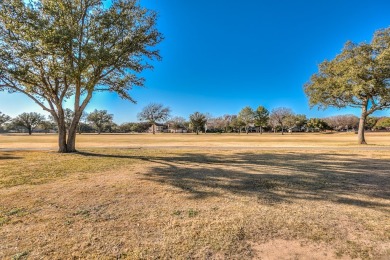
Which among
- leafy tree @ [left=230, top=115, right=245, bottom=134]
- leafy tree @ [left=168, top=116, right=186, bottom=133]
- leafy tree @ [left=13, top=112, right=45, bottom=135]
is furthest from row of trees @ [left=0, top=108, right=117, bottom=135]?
leafy tree @ [left=230, top=115, right=245, bottom=134]

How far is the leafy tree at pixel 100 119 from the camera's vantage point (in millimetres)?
107500

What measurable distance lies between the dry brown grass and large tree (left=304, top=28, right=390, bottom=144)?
56.8 feet

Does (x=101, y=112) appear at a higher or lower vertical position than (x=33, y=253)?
higher

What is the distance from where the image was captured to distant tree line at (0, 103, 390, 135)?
8975 cm

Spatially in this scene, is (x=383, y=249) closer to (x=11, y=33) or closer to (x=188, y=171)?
(x=188, y=171)

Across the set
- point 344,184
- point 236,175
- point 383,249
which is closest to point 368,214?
point 383,249

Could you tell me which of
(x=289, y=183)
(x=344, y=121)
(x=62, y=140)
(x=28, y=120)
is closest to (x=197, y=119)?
(x=28, y=120)

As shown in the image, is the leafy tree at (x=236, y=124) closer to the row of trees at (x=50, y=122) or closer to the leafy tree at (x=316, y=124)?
the leafy tree at (x=316, y=124)

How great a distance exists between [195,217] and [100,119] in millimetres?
115354

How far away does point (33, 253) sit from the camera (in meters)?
3.04

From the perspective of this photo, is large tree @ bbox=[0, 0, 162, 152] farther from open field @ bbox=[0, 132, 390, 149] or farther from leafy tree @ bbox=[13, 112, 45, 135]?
leafy tree @ bbox=[13, 112, 45, 135]

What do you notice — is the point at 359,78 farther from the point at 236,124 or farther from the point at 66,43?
the point at 236,124

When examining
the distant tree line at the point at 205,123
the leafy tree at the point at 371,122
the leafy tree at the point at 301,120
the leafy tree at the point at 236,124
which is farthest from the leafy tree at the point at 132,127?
the leafy tree at the point at 371,122

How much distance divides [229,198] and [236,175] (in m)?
2.76
